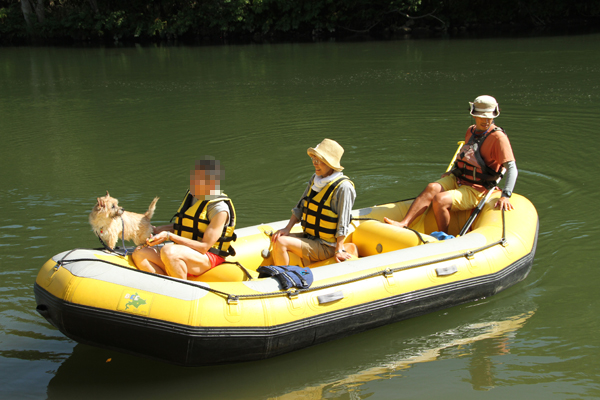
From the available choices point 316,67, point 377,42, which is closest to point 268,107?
point 316,67

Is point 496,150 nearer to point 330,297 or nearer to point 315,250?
point 315,250

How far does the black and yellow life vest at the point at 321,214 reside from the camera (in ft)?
12.2

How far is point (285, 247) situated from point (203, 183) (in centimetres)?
79

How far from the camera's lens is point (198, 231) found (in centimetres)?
346

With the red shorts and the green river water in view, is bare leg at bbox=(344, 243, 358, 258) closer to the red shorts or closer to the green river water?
the green river water

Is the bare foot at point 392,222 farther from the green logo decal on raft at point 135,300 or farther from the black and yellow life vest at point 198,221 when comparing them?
the green logo decal on raft at point 135,300

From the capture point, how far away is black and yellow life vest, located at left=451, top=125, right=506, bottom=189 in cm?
462

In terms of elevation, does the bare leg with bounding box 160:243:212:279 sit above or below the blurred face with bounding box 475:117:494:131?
below

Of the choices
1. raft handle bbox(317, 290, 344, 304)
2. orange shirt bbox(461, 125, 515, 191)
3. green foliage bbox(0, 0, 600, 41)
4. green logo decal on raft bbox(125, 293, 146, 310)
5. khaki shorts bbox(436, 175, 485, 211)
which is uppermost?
green foliage bbox(0, 0, 600, 41)

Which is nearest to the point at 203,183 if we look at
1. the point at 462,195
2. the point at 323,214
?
the point at 323,214

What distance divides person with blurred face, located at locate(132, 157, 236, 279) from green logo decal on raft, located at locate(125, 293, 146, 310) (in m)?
0.30

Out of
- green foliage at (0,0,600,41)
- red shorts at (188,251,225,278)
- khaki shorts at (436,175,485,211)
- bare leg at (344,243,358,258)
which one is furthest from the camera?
green foliage at (0,0,600,41)

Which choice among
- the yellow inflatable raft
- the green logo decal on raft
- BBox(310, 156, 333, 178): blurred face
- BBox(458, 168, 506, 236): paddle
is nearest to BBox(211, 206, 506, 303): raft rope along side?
the yellow inflatable raft

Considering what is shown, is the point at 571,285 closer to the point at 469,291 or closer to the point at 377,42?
the point at 469,291
